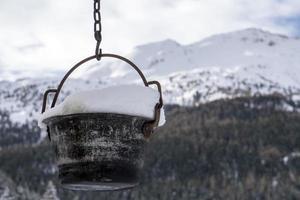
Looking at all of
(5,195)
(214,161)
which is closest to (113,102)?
(5,195)

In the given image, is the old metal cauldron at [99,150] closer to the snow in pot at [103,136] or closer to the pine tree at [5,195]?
the snow in pot at [103,136]

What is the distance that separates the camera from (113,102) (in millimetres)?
3273

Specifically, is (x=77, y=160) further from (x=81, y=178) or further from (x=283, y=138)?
(x=283, y=138)

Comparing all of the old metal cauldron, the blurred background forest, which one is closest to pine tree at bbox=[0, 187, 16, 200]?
the blurred background forest

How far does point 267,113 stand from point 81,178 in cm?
19570

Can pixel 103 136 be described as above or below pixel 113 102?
below

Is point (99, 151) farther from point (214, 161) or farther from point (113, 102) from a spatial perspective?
point (214, 161)

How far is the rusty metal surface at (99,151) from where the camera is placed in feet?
10.8

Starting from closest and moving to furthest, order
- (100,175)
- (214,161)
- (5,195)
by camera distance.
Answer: (100,175)
(5,195)
(214,161)

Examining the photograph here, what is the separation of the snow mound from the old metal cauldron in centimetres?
3

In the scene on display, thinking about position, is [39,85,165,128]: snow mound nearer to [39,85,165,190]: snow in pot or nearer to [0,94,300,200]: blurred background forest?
[39,85,165,190]: snow in pot

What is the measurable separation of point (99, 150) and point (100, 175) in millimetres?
100

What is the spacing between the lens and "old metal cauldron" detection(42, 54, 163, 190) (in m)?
3.28

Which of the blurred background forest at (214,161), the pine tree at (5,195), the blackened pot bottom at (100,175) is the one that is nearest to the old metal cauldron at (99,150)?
the blackened pot bottom at (100,175)
